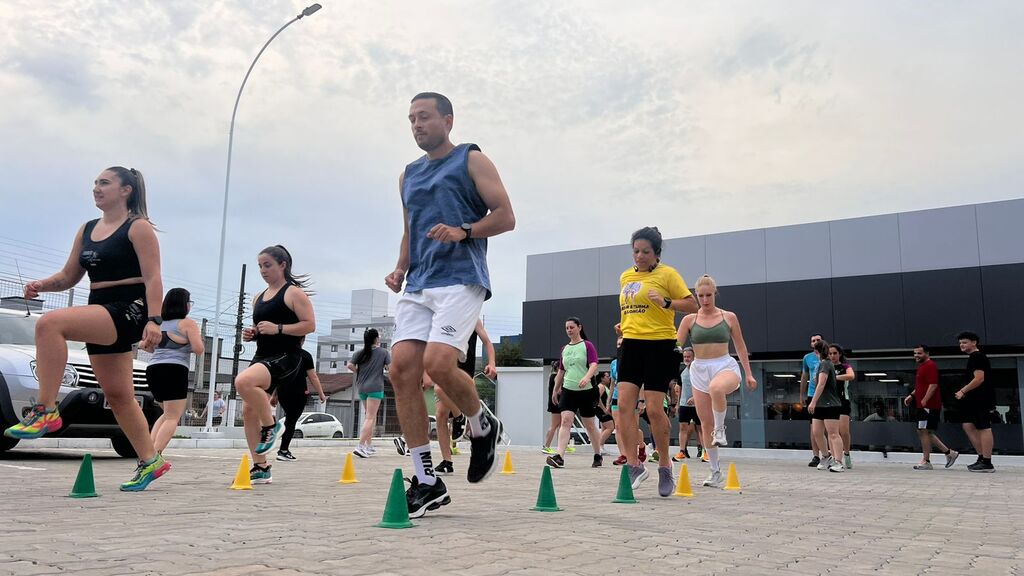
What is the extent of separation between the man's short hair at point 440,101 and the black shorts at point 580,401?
22.6ft

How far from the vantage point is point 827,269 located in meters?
21.8

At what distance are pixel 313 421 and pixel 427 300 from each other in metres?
A: 30.8

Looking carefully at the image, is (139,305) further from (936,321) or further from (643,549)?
(936,321)

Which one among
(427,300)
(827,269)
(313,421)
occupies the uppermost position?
(827,269)

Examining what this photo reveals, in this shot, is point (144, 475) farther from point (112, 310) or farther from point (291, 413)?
point (291, 413)

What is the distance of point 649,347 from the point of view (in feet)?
20.7

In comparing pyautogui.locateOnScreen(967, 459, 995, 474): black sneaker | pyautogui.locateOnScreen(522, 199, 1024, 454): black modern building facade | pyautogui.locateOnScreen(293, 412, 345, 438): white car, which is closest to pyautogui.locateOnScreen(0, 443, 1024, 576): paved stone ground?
pyautogui.locateOnScreen(967, 459, 995, 474): black sneaker

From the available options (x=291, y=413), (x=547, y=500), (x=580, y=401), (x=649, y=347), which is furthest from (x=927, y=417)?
(x=547, y=500)

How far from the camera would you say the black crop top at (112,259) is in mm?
5074

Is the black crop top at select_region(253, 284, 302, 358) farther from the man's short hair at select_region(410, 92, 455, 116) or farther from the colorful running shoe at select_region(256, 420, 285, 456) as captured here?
the man's short hair at select_region(410, 92, 455, 116)

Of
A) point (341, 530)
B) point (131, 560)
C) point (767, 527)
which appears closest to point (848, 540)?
point (767, 527)

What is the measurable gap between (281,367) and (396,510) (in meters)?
3.38

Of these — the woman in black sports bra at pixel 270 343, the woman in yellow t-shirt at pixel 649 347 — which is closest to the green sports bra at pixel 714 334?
the woman in yellow t-shirt at pixel 649 347

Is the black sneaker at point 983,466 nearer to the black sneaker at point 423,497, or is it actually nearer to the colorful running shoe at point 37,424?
the black sneaker at point 423,497
